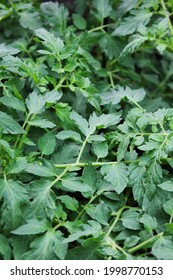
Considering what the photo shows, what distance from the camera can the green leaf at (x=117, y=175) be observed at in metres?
1.33

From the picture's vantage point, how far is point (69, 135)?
1.41 m

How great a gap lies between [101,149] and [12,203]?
13.3 inches

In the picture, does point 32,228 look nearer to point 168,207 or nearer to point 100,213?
point 100,213

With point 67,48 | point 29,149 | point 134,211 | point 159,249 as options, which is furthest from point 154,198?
point 67,48

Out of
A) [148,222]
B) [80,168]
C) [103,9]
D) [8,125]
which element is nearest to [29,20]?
[103,9]

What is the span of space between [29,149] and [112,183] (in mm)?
363

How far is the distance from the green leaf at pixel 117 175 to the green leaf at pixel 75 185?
0.24 feet

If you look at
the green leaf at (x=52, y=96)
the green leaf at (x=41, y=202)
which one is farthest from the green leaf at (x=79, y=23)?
the green leaf at (x=41, y=202)

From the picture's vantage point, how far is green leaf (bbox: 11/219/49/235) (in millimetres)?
1221

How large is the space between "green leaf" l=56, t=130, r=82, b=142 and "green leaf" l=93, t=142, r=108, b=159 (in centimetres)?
6

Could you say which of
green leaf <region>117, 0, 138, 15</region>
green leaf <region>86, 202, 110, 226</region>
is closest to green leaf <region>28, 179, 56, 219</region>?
green leaf <region>86, 202, 110, 226</region>

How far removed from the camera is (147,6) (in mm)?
1759
